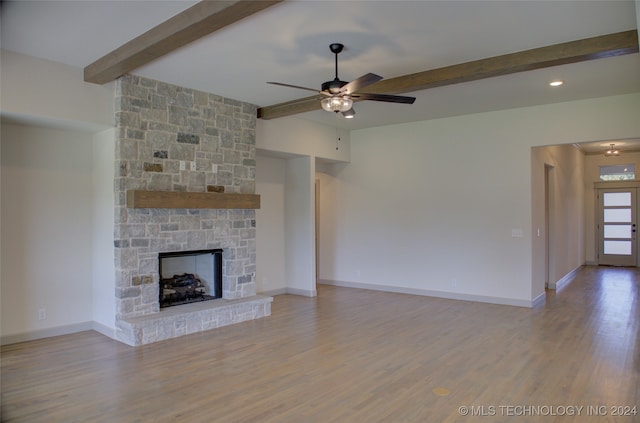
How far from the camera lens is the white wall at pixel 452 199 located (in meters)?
6.41

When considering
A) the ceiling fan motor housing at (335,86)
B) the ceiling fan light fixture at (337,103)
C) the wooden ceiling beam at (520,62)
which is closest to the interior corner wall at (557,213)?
the wooden ceiling beam at (520,62)

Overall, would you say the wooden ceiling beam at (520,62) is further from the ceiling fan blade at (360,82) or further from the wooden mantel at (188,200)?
the wooden mantel at (188,200)

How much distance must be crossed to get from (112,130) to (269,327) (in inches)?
121

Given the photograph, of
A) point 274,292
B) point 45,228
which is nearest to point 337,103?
point 45,228

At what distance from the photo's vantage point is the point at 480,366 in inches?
160

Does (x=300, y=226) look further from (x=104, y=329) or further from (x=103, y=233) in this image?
(x=104, y=329)

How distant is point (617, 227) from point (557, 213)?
4.30 m

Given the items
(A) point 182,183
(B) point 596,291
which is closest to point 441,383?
(A) point 182,183

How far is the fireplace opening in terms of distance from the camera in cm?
571

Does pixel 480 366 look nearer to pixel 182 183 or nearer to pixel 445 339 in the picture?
pixel 445 339

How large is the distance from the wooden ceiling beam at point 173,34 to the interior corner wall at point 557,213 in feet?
17.2

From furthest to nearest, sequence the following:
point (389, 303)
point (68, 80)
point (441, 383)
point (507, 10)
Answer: point (389, 303), point (68, 80), point (441, 383), point (507, 10)

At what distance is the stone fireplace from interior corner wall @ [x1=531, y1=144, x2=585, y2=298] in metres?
4.46

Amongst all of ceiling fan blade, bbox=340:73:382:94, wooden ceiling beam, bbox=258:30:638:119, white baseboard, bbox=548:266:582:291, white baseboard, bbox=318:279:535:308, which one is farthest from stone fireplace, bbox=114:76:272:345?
white baseboard, bbox=548:266:582:291
